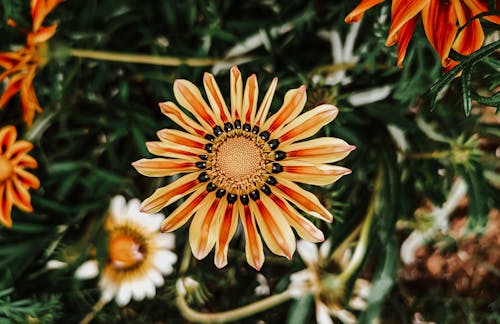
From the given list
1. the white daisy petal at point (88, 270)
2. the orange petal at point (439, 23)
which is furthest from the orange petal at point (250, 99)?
the white daisy petal at point (88, 270)

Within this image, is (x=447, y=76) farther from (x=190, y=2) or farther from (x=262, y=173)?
(x=190, y=2)

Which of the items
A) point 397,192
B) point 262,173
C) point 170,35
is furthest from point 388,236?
point 170,35

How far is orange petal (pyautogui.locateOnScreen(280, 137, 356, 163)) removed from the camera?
76 centimetres

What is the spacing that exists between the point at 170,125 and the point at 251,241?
1.52 ft

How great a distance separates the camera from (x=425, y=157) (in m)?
1.23

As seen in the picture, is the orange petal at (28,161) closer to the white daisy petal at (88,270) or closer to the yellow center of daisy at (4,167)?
the yellow center of daisy at (4,167)

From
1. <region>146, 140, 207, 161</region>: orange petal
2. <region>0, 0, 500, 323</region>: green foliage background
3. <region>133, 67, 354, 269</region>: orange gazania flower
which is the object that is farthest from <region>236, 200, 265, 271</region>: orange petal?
<region>0, 0, 500, 323</region>: green foliage background

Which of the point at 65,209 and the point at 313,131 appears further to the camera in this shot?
the point at 65,209

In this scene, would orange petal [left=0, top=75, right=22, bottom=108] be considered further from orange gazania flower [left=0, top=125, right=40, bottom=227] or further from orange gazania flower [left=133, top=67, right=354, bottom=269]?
orange gazania flower [left=133, top=67, right=354, bottom=269]

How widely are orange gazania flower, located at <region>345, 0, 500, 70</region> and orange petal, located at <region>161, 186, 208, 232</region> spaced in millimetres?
365

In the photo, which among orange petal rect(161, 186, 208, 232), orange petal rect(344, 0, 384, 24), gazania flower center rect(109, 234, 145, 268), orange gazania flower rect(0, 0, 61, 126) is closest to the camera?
orange petal rect(344, 0, 384, 24)

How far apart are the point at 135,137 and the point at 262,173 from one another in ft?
1.52

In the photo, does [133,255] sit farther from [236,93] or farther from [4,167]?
[236,93]

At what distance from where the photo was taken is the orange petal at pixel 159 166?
0.79m
